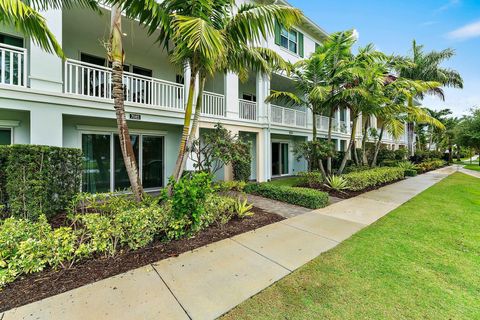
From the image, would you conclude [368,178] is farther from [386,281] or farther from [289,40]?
[289,40]

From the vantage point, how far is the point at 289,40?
1464cm

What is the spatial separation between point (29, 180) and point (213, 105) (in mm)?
7632

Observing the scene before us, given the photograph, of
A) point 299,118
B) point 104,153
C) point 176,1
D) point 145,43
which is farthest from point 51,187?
point 299,118

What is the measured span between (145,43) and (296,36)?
10363 millimetres

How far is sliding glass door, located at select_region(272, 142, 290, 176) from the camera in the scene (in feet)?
50.7

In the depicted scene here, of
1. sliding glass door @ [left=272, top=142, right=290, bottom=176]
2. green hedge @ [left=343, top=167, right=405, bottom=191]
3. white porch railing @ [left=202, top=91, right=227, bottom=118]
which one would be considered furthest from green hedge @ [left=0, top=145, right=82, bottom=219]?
sliding glass door @ [left=272, top=142, right=290, bottom=176]

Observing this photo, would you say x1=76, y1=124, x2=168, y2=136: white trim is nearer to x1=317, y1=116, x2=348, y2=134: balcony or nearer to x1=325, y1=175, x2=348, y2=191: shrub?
x1=325, y1=175, x2=348, y2=191: shrub

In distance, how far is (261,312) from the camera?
2566 mm

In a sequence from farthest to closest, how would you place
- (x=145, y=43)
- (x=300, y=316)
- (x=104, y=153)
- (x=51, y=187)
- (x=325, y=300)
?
(x=145, y=43) < (x=104, y=153) < (x=51, y=187) < (x=325, y=300) < (x=300, y=316)

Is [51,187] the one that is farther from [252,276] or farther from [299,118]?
[299,118]

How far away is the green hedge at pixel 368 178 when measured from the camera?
31.7 ft

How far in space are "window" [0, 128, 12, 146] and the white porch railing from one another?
6.81 metres

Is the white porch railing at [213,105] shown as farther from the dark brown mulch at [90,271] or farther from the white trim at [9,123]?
the dark brown mulch at [90,271]

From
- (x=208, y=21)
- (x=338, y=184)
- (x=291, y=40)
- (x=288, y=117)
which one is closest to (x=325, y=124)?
(x=288, y=117)
